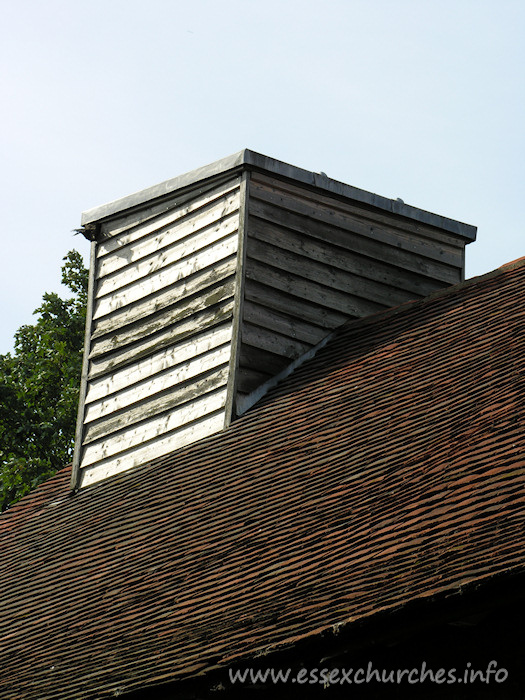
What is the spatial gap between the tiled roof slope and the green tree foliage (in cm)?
1439

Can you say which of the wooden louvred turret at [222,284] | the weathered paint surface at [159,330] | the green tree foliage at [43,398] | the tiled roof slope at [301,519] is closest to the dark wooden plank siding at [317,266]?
the wooden louvred turret at [222,284]

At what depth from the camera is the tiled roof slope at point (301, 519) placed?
5.29m

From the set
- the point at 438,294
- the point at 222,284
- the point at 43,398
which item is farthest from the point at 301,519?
the point at 43,398

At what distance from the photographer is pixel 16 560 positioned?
394 inches

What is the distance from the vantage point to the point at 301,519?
271 inches

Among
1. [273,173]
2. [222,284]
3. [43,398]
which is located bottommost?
[222,284]

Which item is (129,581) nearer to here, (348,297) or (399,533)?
(399,533)

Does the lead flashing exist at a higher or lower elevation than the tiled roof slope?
higher

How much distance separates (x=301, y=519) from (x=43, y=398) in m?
19.7

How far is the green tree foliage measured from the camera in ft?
82.6

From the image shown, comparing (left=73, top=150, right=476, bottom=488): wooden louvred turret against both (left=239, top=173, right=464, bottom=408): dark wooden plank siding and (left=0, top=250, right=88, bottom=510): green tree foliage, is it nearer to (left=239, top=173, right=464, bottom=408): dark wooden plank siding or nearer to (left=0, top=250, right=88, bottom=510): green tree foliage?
(left=239, top=173, right=464, bottom=408): dark wooden plank siding

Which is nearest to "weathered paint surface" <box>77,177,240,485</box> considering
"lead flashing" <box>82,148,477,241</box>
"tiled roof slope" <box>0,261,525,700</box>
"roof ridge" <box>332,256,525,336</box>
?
"lead flashing" <box>82,148,477,241</box>

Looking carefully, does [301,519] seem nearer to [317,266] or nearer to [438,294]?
[438,294]

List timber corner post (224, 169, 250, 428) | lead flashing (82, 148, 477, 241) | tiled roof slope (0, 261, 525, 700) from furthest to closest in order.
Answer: lead flashing (82, 148, 477, 241), timber corner post (224, 169, 250, 428), tiled roof slope (0, 261, 525, 700)
